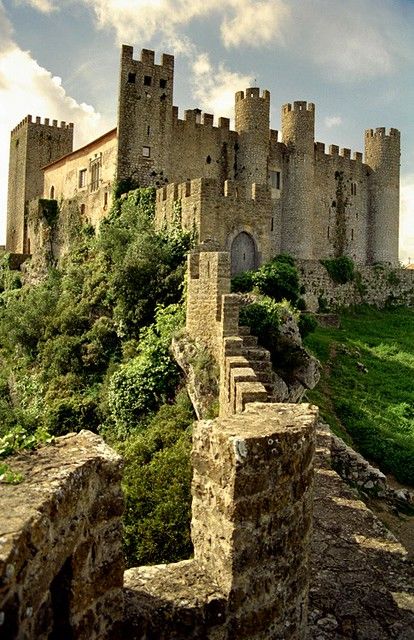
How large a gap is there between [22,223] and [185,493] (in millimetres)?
36832

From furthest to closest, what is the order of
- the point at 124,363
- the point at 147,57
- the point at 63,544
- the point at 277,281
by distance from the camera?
the point at 147,57 < the point at 277,281 < the point at 124,363 < the point at 63,544

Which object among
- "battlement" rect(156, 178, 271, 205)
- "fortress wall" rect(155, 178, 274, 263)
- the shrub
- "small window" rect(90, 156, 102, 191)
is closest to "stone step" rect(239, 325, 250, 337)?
the shrub

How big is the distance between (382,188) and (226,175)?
15317mm

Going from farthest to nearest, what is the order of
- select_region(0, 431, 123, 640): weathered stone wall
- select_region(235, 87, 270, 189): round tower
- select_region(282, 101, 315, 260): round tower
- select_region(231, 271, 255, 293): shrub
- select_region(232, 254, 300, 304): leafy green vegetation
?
select_region(282, 101, 315, 260): round tower < select_region(235, 87, 270, 189): round tower < select_region(232, 254, 300, 304): leafy green vegetation < select_region(231, 271, 255, 293): shrub < select_region(0, 431, 123, 640): weathered stone wall

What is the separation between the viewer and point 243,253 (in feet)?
76.2

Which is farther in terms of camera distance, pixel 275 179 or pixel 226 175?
pixel 275 179

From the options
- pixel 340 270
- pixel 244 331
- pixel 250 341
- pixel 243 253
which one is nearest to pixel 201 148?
pixel 340 270

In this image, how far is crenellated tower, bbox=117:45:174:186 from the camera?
30.4 meters

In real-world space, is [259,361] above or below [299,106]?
below

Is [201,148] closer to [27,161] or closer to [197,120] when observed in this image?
[197,120]

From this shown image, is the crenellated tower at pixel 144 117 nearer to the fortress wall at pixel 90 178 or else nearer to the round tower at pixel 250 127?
the fortress wall at pixel 90 178

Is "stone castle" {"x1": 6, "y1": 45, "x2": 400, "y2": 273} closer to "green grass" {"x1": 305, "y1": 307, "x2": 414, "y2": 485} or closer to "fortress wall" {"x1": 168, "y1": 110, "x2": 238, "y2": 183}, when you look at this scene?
"fortress wall" {"x1": 168, "y1": 110, "x2": 238, "y2": 183}

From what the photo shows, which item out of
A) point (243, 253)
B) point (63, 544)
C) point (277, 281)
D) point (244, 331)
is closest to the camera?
point (63, 544)

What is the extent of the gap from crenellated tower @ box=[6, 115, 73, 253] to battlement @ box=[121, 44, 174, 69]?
55.0ft
